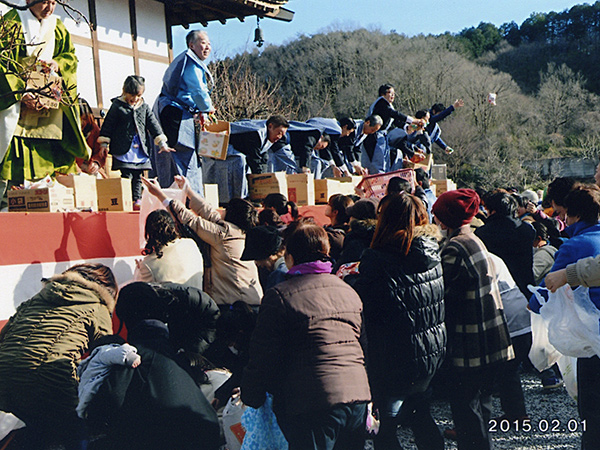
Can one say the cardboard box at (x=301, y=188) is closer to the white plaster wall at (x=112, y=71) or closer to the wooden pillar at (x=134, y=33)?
the white plaster wall at (x=112, y=71)

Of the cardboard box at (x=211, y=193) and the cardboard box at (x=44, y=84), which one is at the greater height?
the cardboard box at (x=44, y=84)

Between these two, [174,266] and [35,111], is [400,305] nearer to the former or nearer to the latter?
[174,266]

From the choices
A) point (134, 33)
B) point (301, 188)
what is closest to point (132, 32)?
point (134, 33)

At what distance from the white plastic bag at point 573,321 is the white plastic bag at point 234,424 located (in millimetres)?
1639

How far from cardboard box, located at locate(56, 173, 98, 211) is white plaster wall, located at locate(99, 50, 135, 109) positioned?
5801 mm

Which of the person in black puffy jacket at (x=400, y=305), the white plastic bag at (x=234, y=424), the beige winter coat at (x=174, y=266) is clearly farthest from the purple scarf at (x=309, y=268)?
the beige winter coat at (x=174, y=266)

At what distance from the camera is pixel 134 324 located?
3199mm

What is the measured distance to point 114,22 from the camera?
34.5 ft

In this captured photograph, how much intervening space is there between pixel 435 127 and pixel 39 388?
1042 centimetres

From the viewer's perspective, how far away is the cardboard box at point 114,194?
194 inches

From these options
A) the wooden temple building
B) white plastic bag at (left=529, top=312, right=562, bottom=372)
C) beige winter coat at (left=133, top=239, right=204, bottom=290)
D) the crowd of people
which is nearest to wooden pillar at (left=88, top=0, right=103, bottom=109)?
the wooden temple building

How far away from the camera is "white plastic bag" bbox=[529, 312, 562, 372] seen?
346 cm

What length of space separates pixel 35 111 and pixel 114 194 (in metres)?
0.95

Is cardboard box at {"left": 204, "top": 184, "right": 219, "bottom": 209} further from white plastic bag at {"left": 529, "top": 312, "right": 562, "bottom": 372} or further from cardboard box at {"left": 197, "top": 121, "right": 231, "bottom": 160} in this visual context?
white plastic bag at {"left": 529, "top": 312, "right": 562, "bottom": 372}
